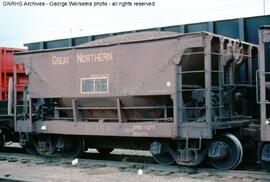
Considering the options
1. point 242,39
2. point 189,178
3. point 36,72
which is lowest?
point 189,178

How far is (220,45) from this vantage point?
10.2 m

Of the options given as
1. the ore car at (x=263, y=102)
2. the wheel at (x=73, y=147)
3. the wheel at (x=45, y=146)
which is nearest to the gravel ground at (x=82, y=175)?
the ore car at (x=263, y=102)

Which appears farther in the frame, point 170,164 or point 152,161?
point 152,161

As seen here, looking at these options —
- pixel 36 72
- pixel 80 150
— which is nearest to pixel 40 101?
pixel 36 72

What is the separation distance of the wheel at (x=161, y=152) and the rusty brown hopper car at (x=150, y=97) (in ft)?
0.08

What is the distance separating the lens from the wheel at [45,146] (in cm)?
1270

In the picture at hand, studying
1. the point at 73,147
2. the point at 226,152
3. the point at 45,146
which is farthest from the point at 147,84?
the point at 45,146

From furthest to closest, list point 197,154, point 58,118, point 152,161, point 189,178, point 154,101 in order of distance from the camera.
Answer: point 58,118 < point 152,161 < point 154,101 < point 197,154 < point 189,178

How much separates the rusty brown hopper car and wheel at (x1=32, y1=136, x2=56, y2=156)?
0.09 feet

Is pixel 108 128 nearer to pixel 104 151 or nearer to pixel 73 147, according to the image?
pixel 73 147

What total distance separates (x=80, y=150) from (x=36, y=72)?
2529 mm

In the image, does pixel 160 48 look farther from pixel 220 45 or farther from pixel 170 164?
pixel 170 164

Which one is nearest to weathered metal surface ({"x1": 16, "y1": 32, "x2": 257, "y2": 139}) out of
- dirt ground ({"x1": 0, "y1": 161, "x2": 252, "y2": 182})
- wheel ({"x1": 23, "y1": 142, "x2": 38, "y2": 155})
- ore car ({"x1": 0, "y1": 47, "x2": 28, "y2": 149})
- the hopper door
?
the hopper door

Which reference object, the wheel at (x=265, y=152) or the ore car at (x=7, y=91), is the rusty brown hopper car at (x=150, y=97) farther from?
the ore car at (x=7, y=91)
